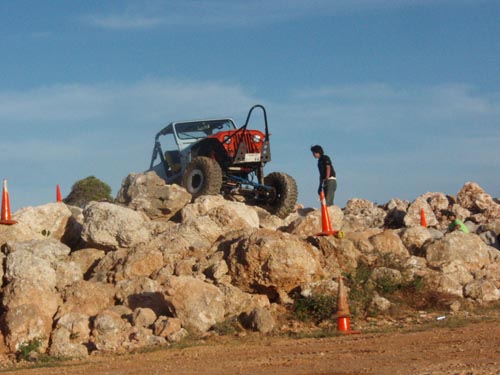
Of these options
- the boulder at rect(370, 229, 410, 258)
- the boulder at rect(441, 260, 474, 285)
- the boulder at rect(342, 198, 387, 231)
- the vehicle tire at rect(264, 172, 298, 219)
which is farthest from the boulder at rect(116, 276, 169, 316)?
the boulder at rect(342, 198, 387, 231)

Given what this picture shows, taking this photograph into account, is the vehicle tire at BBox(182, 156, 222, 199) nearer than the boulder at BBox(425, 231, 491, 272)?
No

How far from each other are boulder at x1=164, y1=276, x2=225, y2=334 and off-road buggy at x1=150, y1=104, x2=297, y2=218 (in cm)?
555

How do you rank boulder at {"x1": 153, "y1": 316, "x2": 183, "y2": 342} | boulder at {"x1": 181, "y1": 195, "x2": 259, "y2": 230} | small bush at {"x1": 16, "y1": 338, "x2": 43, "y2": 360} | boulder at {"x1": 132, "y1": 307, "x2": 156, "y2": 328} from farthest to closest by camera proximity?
boulder at {"x1": 181, "y1": 195, "x2": 259, "y2": 230} → boulder at {"x1": 132, "y1": 307, "x2": 156, "y2": 328} → boulder at {"x1": 153, "y1": 316, "x2": 183, "y2": 342} → small bush at {"x1": 16, "y1": 338, "x2": 43, "y2": 360}

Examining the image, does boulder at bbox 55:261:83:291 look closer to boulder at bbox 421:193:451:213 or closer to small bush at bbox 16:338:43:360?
small bush at bbox 16:338:43:360

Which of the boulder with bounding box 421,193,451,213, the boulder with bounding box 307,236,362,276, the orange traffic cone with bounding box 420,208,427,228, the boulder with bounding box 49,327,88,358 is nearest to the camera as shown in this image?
the boulder with bounding box 49,327,88,358

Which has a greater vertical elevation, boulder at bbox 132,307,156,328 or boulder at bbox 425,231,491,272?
boulder at bbox 425,231,491,272

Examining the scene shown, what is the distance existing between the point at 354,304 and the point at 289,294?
2.83 feet

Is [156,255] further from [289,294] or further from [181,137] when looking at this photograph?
[181,137]

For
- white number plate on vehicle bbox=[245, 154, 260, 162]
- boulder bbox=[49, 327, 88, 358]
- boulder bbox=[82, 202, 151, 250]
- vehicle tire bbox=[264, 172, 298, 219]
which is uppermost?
white number plate on vehicle bbox=[245, 154, 260, 162]

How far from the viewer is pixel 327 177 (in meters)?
15.4

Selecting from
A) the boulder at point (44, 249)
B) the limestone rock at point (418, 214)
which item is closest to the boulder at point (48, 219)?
the boulder at point (44, 249)

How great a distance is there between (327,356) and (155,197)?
302 inches

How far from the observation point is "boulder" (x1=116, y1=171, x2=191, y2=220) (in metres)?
15.2

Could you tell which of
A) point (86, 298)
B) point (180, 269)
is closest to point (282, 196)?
point (180, 269)
